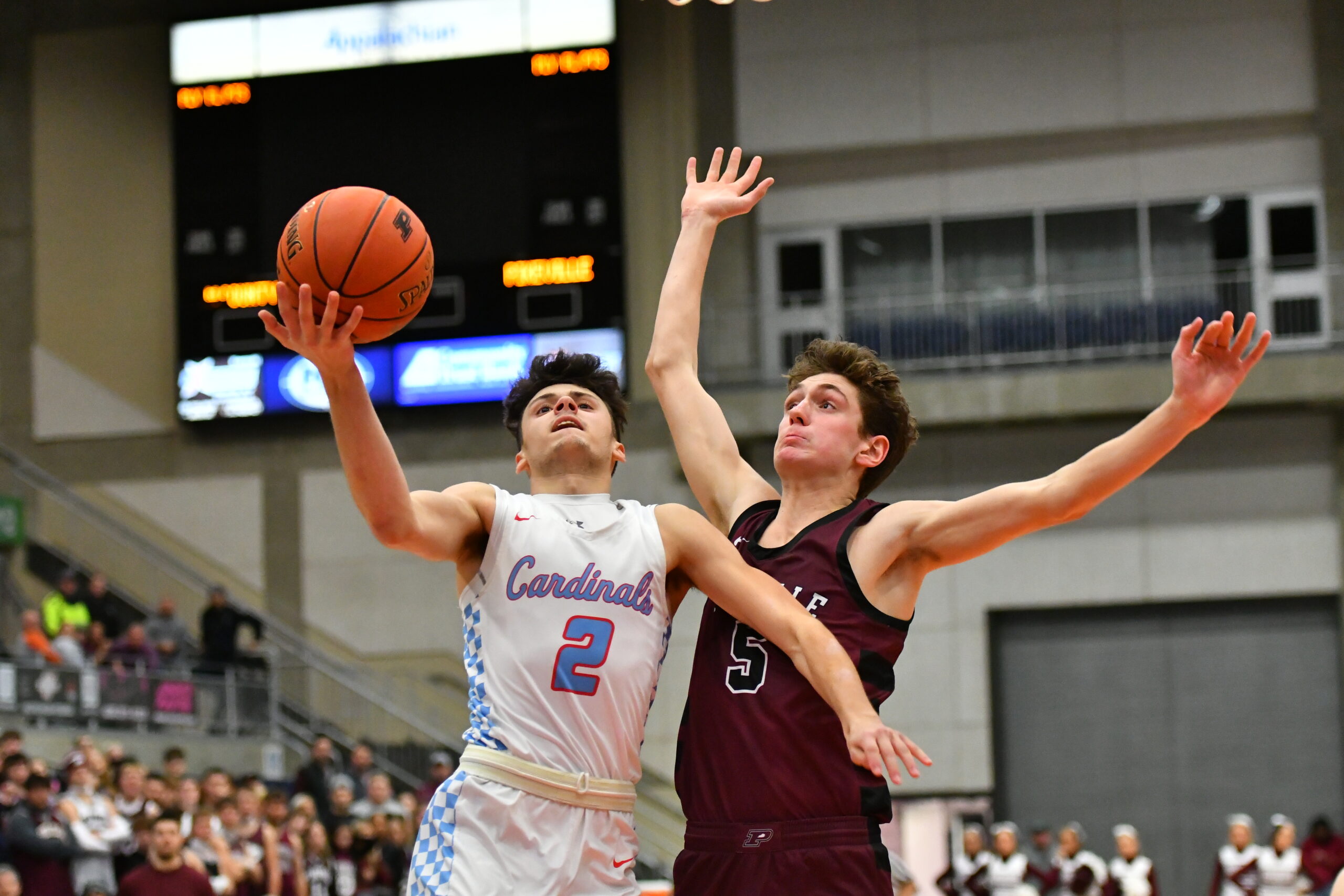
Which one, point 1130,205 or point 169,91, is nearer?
point 1130,205

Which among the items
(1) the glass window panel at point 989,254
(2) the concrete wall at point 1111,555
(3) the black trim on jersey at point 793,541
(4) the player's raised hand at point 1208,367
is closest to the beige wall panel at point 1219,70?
(1) the glass window panel at point 989,254

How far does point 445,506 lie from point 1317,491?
61.3 feet

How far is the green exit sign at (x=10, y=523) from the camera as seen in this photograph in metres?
21.6

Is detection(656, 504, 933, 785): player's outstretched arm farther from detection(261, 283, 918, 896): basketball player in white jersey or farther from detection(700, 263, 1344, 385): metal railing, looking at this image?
detection(700, 263, 1344, 385): metal railing

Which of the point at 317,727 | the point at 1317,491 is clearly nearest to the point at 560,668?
the point at 317,727

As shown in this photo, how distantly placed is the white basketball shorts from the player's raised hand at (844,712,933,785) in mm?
765

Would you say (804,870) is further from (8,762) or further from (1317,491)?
(1317,491)

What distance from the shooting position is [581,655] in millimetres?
4508

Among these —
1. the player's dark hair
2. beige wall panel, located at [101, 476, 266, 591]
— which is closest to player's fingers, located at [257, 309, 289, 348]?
the player's dark hair

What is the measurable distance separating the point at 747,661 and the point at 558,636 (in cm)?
62

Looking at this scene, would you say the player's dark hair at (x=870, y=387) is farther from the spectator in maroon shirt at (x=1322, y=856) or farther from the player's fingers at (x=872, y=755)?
the spectator in maroon shirt at (x=1322, y=856)

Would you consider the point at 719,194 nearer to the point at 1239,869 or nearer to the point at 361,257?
the point at 361,257

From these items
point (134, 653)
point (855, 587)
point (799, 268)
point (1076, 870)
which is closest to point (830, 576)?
point (855, 587)

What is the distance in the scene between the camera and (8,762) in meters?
12.2
